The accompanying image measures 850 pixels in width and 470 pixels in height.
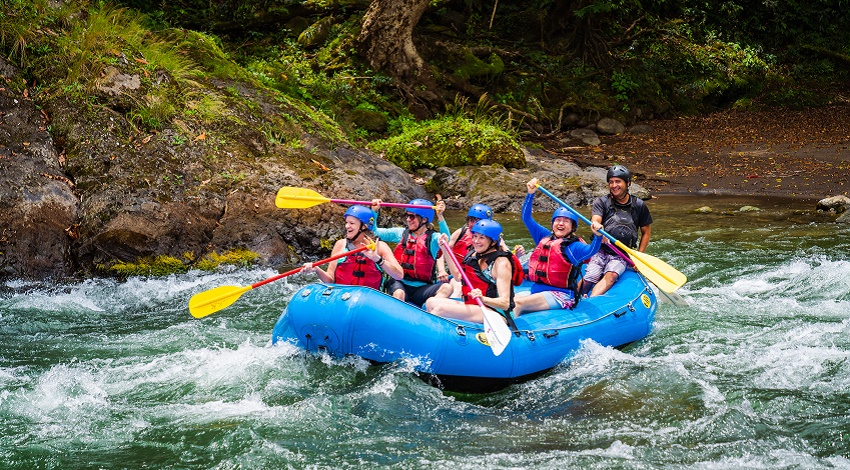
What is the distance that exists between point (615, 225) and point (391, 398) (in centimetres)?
273

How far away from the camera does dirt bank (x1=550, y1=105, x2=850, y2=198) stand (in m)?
12.4

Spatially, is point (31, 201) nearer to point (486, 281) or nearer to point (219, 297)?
point (219, 297)

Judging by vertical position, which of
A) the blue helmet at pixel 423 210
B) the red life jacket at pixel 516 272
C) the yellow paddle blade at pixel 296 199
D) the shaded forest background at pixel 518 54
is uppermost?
the shaded forest background at pixel 518 54

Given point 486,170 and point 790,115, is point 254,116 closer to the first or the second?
→ point 486,170

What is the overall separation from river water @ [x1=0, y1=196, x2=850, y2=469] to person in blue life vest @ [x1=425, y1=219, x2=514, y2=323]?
1.78ft

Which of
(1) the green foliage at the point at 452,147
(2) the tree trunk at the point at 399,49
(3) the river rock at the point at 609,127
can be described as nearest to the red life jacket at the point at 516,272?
(1) the green foliage at the point at 452,147

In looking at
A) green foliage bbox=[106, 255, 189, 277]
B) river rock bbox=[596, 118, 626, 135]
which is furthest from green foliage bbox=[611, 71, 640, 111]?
green foliage bbox=[106, 255, 189, 277]

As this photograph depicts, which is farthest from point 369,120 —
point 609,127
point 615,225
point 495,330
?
point 495,330

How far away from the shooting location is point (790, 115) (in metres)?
16.5

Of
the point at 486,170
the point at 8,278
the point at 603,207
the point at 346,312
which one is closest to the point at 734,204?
the point at 486,170

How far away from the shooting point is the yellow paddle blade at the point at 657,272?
5867 mm

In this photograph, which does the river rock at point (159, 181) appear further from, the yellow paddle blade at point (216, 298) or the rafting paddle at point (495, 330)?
the rafting paddle at point (495, 330)

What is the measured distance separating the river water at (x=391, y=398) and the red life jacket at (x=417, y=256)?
114 cm

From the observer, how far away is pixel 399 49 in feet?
48.9
